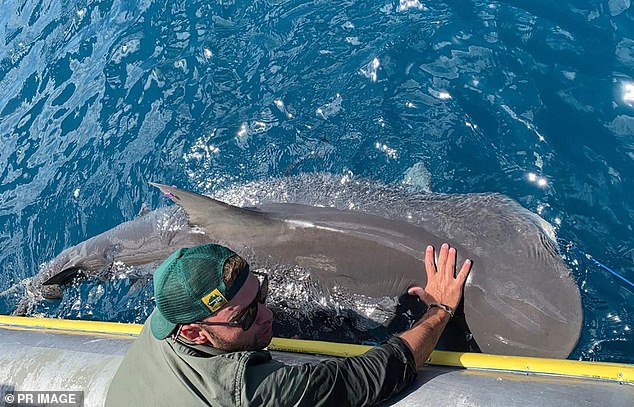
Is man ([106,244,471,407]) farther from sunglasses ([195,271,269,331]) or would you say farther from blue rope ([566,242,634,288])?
blue rope ([566,242,634,288])

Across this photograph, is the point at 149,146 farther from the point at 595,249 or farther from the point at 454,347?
the point at 595,249

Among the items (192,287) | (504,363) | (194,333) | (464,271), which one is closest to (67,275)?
(194,333)

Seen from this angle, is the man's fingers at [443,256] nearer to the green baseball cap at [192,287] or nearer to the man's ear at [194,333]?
the green baseball cap at [192,287]

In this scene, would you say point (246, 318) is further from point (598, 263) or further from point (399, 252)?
point (598, 263)

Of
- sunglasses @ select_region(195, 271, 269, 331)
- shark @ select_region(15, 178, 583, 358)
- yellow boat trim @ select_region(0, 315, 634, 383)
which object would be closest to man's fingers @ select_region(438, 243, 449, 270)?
shark @ select_region(15, 178, 583, 358)

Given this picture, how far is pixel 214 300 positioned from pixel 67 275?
3412 mm

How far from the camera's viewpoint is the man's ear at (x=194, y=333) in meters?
3.43

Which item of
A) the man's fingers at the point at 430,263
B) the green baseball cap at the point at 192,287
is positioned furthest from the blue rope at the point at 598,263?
the green baseball cap at the point at 192,287

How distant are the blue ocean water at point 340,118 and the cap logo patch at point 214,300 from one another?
2.96 meters

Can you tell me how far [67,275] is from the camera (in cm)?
613

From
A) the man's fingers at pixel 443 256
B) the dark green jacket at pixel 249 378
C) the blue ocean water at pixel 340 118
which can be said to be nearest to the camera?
the dark green jacket at pixel 249 378

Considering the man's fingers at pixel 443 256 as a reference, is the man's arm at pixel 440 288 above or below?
below

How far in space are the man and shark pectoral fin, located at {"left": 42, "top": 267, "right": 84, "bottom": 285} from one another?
106 inches

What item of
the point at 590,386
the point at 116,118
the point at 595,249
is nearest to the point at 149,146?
the point at 116,118
